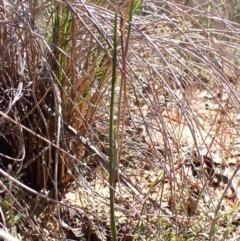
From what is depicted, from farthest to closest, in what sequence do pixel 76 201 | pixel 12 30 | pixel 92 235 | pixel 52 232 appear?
pixel 76 201 < pixel 92 235 < pixel 52 232 < pixel 12 30

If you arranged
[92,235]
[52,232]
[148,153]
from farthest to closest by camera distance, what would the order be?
[148,153], [92,235], [52,232]

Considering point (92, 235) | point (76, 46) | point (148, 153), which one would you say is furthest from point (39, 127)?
point (148, 153)

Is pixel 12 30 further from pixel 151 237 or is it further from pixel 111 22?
pixel 151 237

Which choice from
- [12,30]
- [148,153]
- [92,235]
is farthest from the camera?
[148,153]

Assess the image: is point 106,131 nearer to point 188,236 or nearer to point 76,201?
point 76,201

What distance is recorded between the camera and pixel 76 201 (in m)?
1.88

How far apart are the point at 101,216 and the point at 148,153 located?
1.17 ft

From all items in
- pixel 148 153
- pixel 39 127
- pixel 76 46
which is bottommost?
pixel 148 153

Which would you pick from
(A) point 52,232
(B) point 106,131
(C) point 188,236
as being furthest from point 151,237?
(B) point 106,131

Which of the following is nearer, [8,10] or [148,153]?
[8,10]

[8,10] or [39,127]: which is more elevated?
[8,10]

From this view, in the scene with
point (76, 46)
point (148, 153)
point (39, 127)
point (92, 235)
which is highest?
point (76, 46)

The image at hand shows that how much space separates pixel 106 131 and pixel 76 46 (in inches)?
15.3

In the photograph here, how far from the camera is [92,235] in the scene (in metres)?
1.74
